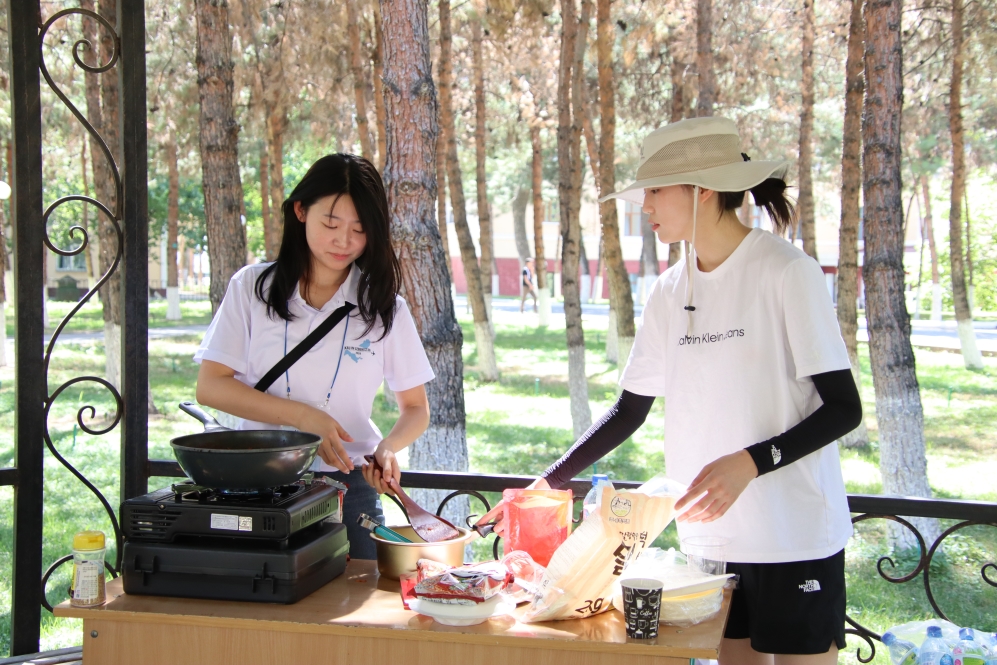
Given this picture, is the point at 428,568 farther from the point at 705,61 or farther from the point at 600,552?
the point at 705,61

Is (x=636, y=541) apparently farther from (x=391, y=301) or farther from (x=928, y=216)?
(x=928, y=216)

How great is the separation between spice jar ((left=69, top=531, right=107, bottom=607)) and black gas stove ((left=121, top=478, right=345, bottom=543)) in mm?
112

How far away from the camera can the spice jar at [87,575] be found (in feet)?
6.99

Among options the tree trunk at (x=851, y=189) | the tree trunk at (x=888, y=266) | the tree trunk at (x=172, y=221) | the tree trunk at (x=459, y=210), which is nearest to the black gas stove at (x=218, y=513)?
the tree trunk at (x=888, y=266)

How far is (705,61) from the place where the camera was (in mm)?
10141

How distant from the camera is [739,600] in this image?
2.37 m

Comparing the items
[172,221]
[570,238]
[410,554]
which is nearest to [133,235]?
[410,554]

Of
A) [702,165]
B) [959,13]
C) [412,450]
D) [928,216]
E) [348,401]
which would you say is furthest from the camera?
[928,216]

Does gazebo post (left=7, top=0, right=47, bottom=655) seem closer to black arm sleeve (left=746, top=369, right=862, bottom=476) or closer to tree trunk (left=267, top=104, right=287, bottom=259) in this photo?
black arm sleeve (left=746, top=369, right=862, bottom=476)

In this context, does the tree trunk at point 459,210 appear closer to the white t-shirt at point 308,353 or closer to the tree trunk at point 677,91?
the tree trunk at point 677,91

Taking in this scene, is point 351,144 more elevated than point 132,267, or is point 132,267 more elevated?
point 351,144

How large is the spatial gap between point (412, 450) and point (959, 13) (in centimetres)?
898

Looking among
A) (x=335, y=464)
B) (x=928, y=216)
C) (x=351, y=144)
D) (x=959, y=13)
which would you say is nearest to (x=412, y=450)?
(x=335, y=464)

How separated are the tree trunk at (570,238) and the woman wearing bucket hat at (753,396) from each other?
26.8 ft
